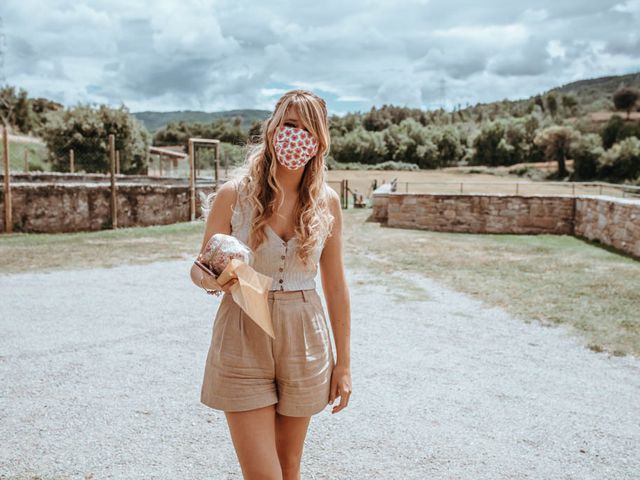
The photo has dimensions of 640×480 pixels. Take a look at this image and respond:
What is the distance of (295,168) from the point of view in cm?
211

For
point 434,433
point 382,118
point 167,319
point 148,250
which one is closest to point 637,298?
point 434,433

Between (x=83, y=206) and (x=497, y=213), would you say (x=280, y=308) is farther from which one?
(x=497, y=213)

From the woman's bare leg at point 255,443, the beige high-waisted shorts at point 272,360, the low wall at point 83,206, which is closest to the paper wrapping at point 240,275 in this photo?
the beige high-waisted shorts at point 272,360

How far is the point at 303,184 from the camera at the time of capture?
218cm

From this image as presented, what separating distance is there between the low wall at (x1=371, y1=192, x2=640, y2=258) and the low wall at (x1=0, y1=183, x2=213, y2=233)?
623 centimetres

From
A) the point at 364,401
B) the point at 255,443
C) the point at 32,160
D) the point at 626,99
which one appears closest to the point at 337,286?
the point at 255,443

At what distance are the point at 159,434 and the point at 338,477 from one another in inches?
45.9

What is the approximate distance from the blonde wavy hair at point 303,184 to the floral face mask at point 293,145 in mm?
23

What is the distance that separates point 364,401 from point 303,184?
7.74 feet

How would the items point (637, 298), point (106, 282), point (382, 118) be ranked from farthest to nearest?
point (382, 118)
point (106, 282)
point (637, 298)

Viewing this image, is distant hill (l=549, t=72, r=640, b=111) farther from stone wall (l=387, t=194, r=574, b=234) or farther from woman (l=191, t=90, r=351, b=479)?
woman (l=191, t=90, r=351, b=479)

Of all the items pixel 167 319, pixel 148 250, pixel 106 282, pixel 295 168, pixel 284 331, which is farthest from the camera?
pixel 148 250

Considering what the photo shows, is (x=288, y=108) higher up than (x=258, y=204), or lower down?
higher up

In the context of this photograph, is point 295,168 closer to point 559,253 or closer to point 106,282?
point 106,282
